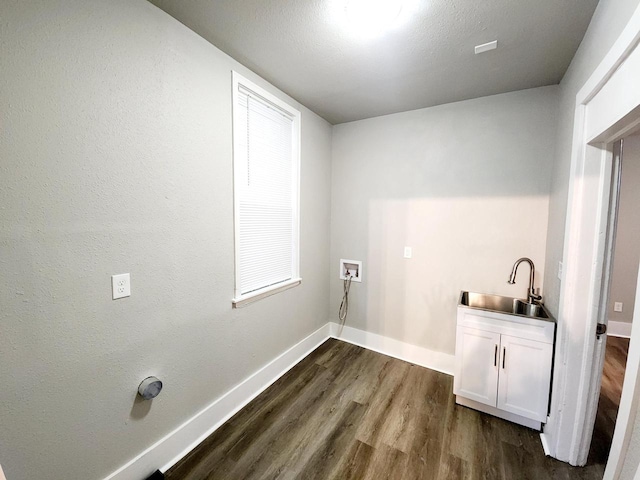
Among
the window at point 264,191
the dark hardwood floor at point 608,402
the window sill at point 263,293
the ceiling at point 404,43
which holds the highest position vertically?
the ceiling at point 404,43

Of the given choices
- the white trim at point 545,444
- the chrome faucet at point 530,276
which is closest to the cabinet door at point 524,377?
the white trim at point 545,444

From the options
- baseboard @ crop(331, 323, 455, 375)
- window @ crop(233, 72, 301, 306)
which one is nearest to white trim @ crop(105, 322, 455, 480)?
baseboard @ crop(331, 323, 455, 375)

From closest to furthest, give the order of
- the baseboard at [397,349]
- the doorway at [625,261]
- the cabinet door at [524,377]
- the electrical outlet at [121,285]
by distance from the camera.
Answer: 1. the electrical outlet at [121,285]
2. the cabinet door at [524,377]
3. the baseboard at [397,349]
4. the doorway at [625,261]

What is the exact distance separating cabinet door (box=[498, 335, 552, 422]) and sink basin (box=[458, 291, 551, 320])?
0.34 m

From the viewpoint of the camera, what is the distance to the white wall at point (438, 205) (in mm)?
2156

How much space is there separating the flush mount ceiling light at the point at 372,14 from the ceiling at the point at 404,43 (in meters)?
0.04

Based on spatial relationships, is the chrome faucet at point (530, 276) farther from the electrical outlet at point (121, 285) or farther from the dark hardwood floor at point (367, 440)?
the electrical outlet at point (121, 285)

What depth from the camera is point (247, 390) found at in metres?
2.09

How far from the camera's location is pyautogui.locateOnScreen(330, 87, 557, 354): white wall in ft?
7.07

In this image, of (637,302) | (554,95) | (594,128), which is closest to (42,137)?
(637,302)

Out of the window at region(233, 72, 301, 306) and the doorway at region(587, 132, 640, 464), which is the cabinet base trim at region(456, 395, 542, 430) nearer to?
the doorway at region(587, 132, 640, 464)

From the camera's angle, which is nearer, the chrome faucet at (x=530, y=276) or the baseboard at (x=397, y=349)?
the chrome faucet at (x=530, y=276)

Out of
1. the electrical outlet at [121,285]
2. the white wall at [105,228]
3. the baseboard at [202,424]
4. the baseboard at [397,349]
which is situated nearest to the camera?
the white wall at [105,228]

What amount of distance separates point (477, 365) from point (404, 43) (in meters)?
2.32
